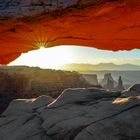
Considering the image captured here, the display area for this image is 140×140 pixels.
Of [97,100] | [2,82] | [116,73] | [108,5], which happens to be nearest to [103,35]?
[97,100]

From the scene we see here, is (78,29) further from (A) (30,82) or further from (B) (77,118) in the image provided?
(A) (30,82)

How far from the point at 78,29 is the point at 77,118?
2.61 m

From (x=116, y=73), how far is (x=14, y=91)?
161 meters

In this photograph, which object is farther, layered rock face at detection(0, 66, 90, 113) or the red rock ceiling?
layered rock face at detection(0, 66, 90, 113)

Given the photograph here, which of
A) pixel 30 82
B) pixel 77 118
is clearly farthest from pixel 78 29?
pixel 30 82

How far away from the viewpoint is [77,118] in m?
8.41

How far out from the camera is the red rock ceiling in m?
7.38

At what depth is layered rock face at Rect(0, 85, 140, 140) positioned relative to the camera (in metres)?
7.43

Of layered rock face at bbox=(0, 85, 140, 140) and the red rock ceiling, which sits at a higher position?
the red rock ceiling

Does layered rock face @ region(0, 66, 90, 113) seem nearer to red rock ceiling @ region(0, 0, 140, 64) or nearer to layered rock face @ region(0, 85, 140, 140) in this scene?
layered rock face @ region(0, 85, 140, 140)

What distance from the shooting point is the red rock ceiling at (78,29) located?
291 inches

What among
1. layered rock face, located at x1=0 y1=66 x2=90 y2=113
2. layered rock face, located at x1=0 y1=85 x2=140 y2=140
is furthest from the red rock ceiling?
layered rock face, located at x1=0 y1=66 x2=90 y2=113

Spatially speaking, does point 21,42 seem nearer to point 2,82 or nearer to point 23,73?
point 2,82

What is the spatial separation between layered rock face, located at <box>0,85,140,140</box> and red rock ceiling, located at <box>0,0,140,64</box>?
178cm
